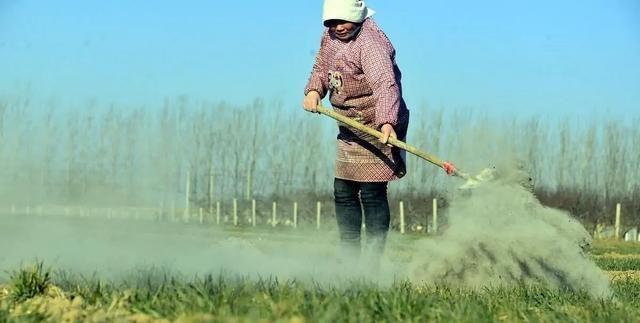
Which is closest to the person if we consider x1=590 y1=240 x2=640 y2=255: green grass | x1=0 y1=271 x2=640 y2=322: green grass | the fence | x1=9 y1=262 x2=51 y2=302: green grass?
x1=0 y1=271 x2=640 y2=322: green grass

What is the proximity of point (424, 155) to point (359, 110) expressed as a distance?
819 millimetres

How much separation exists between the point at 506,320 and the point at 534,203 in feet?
6.55

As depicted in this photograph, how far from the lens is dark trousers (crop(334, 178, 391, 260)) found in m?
A: 6.75

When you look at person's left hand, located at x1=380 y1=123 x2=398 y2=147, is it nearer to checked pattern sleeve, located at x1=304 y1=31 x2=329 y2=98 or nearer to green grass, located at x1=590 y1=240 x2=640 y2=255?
checked pattern sleeve, located at x1=304 y1=31 x2=329 y2=98

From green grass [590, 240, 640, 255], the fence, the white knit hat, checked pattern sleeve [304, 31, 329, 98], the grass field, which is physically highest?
the white knit hat

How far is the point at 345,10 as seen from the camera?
6.61 meters

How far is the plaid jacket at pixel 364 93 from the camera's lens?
662 cm

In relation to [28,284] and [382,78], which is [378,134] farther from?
[28,284]

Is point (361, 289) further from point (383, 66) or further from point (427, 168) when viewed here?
point (427, 168)

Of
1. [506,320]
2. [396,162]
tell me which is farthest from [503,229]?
[506,320]

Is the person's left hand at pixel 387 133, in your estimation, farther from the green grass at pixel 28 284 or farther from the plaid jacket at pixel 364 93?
the green grass at pixel 28 284

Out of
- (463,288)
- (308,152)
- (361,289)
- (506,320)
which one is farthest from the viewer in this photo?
(308,152)

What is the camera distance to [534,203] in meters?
5.54

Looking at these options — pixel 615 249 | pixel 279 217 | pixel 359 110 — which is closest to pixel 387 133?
pixel 359 110
